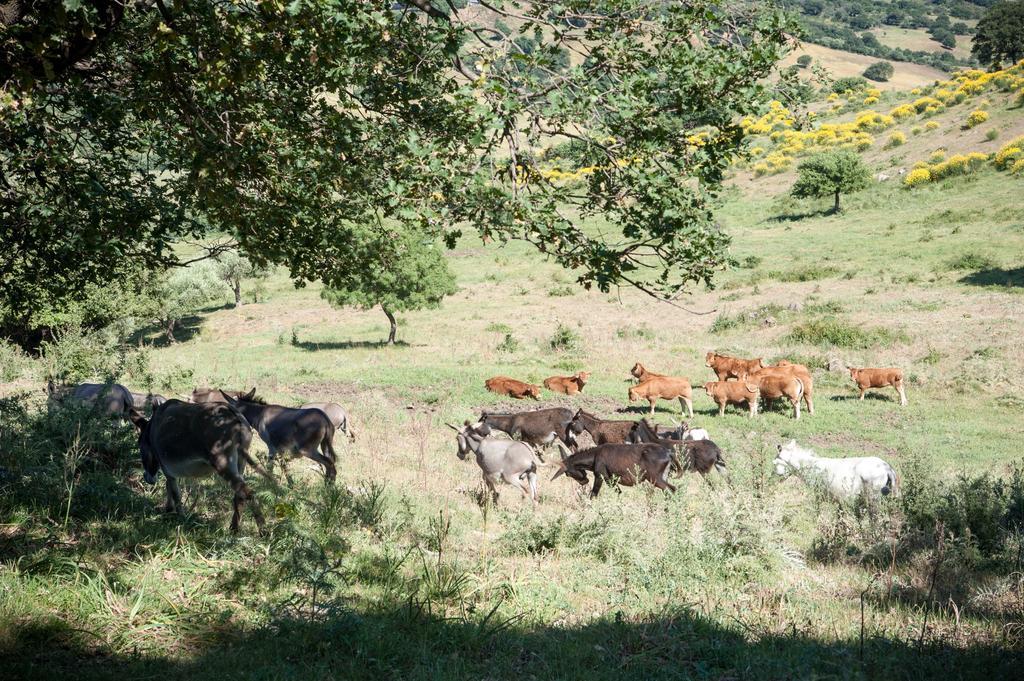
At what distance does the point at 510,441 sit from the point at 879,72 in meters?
135

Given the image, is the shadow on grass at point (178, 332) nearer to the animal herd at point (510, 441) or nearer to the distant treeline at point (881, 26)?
the animal herd at point (510, 441)

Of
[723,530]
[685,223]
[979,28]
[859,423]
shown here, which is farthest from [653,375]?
[979,28]

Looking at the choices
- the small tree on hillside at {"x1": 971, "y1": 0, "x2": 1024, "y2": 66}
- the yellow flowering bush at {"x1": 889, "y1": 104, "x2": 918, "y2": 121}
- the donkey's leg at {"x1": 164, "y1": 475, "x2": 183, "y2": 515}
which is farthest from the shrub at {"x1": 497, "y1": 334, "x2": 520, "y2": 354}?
the small tree on hillside at {"x1": 971, "y1": 0, "x2": 1024, "y2": 66}

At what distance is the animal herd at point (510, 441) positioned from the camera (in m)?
8.29

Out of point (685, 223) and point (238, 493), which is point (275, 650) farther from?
point (685, 223)

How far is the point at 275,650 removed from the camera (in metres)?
5.41

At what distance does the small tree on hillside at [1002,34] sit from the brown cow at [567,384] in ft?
271

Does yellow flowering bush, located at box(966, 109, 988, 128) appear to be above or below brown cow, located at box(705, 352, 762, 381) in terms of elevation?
above

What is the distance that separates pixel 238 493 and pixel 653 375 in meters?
16.4

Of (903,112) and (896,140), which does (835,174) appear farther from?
(903,112)

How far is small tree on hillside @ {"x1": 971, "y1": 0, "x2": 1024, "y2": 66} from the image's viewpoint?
82188mm

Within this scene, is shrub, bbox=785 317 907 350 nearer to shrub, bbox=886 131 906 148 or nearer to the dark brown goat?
the dark brown goat

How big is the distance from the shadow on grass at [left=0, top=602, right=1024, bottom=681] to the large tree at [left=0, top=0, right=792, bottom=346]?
A: 2728mm

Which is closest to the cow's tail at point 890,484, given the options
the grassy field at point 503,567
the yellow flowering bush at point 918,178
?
the grassy field at point 503,567
